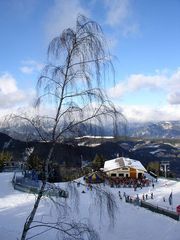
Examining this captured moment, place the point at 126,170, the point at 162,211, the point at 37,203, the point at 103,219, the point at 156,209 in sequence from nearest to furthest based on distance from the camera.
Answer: the point at 37,203, the point at 103,219, the point at 162,211, the point at 156,209, the point at 126,170

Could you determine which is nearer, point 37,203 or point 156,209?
point 37,203

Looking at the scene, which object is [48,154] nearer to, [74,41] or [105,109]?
[105,109]

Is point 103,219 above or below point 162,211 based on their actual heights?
below

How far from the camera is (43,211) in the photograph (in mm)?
28406

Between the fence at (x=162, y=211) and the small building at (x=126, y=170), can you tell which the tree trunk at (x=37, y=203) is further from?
the small building at (x=126, y=170)

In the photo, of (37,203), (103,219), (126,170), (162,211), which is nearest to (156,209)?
(162,211)

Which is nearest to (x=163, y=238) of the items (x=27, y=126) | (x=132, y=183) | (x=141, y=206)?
(x=141, y=206)

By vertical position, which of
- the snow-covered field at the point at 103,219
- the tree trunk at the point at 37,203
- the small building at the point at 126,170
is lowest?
the snow-covered field at the point at 103,219

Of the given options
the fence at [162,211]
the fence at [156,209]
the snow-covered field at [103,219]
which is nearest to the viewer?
the snow-covered field at [103,219]

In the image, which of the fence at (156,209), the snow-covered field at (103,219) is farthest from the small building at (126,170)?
the fence at (156,209)

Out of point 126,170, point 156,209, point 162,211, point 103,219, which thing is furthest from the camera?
point 126,170

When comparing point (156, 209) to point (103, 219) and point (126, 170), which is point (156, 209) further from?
point (126, 170)

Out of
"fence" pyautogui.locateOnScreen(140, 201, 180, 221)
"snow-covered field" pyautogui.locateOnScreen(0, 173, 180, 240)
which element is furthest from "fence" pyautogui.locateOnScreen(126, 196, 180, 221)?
"snow-covered field" pyautogui.locateOnScreen(0, 173, 180, 240)

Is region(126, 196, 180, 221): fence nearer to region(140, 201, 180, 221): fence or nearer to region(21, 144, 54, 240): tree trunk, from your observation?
region(140, 201, 180, 221): fence
